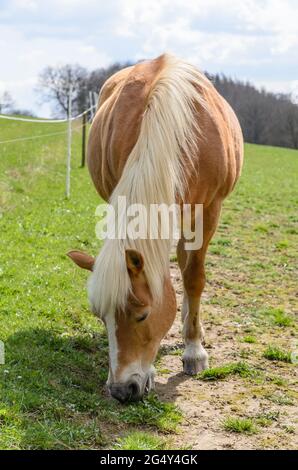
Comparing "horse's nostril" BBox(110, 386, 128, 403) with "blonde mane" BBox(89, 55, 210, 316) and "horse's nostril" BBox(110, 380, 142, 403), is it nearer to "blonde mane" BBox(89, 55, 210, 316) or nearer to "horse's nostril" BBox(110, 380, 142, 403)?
"horse's nostril" BBox(110, 380, 142, 403)

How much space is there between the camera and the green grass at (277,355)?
4.67 metres

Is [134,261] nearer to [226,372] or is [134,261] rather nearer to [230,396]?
[230,396]

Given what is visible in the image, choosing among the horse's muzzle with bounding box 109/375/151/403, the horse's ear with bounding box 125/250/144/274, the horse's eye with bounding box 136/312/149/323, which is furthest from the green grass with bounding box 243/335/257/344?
the horse's ear with bounding box 125/250/144/274

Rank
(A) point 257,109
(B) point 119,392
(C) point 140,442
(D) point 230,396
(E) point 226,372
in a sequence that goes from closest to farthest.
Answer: (C) point 140,442 → (B) point 119,392 → (D) point 230,396 → (E) point 226,372 → (A) point 257,109

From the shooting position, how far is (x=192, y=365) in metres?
4.44

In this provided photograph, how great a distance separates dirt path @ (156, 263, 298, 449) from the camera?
11.1 ft

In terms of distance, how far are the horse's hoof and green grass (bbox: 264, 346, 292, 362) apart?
576 mm

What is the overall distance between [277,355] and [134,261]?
201 cm

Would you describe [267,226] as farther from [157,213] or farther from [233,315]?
[157,213]

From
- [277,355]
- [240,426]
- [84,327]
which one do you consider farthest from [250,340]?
[240,426]

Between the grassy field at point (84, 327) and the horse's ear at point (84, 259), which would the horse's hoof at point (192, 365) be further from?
the horse's ear at point (84, 259)

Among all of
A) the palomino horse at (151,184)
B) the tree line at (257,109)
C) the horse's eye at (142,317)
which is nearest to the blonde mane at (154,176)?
the palomino horse at (151,184)

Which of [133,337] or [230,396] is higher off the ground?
[133,337]

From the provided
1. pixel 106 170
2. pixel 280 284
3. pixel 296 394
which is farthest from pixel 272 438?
pixel 280 284
